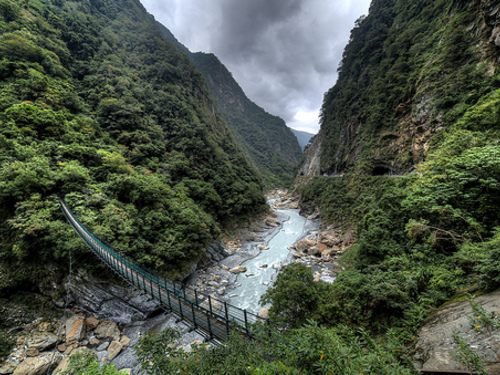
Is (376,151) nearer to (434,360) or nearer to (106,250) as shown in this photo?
(434,360)

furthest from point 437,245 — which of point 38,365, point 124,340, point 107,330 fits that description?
point 38,365

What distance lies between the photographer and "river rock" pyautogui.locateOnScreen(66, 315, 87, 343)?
8.46 metres

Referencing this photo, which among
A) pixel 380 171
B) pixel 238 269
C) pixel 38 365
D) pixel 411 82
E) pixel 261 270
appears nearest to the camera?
pixel 38 365

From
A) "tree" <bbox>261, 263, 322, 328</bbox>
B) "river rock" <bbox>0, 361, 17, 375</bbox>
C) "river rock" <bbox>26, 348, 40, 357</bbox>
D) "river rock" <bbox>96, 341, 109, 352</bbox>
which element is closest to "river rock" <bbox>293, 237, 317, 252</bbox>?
Result: "tree" <bbox>261, 263, 322, 328</bbox>

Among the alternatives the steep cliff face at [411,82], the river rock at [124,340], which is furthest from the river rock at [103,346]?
the steep cliff face at [411,82]

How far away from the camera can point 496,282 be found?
3.20 metres

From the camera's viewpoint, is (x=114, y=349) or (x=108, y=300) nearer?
(x=114, y=349)

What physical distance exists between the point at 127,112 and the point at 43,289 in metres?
19.5

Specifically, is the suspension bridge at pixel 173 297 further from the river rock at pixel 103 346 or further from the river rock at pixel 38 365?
the river rock at pixel 38 365

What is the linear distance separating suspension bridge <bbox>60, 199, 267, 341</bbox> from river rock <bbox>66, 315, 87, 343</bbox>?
3.55 meters

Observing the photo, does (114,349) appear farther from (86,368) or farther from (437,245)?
(437,245)

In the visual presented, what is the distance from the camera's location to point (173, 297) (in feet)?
22.5

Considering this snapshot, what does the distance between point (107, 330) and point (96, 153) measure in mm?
13062

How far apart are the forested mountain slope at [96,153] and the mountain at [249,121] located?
187ft
